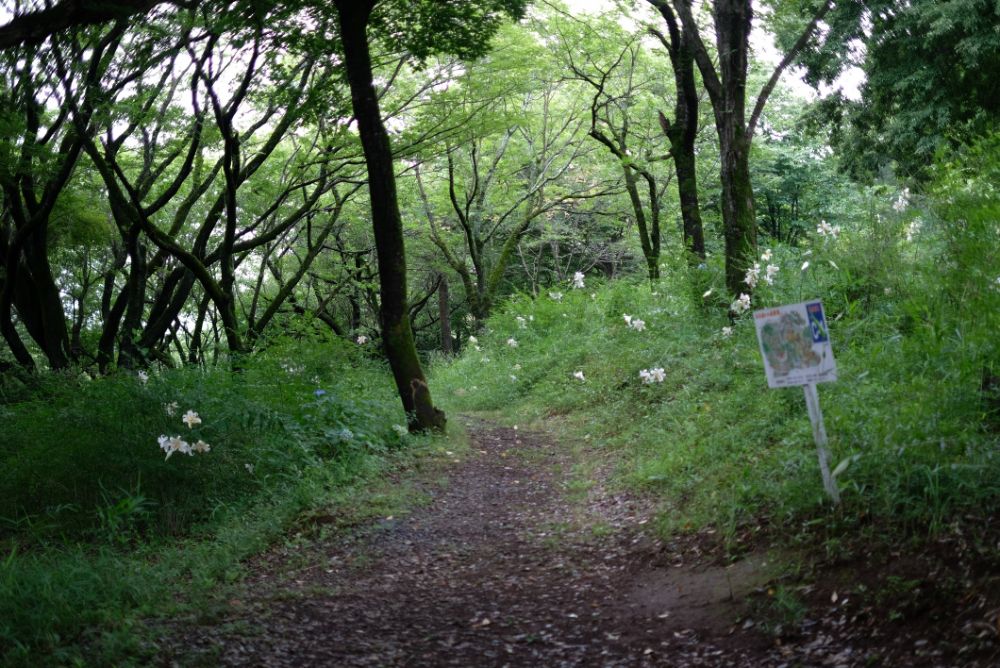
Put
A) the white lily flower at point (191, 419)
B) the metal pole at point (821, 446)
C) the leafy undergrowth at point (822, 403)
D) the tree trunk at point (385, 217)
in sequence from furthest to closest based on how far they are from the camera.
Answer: the tree trunk at point (385, 217) → the white lily flower at point (191, 419) → the metal pole at point (821, 446) → the leafy undergrowth at point (822, 403)

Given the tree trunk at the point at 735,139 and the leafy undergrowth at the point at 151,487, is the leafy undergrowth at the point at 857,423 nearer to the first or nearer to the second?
the tree trunk at the point at 735,139

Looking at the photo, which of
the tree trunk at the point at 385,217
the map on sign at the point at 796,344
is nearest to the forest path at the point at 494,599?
the map on sign at the point at 796,344

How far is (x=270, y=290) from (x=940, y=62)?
25.6 metres

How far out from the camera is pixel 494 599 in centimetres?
475

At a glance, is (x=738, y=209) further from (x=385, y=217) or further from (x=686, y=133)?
(x=385, y=217)

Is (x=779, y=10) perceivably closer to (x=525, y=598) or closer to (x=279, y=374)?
(x=279, y=374)

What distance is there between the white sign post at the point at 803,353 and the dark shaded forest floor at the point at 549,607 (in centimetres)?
73

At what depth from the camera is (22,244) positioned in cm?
1333

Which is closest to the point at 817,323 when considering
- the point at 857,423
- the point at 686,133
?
the point at 857,423

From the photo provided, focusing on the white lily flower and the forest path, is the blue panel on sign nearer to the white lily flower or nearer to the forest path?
the forest path

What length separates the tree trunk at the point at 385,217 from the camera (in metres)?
8.39

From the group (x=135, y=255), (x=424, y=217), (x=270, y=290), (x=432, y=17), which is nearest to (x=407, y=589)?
(x=432, y=17)

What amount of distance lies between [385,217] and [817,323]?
535cm

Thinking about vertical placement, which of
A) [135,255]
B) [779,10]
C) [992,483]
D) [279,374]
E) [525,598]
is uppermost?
[779,10]
